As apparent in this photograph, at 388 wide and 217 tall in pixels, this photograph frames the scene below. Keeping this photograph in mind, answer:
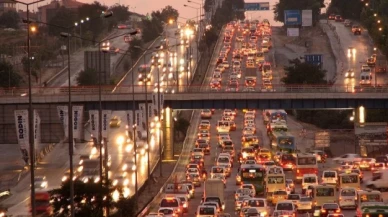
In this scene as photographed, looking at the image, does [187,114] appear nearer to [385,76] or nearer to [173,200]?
[385,76]

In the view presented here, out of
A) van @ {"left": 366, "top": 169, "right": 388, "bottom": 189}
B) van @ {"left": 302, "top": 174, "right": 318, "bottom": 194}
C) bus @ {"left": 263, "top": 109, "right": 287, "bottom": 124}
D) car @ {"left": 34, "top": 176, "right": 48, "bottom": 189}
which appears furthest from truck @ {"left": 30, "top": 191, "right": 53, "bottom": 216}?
bus @ {"left": 263, "top": 109, "right": 287, "bottom": 124}

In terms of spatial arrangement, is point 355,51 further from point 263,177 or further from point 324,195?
point 324,195

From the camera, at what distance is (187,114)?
125562 millimetres

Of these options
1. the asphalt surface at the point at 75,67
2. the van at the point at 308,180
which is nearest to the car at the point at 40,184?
the van at the point at 308,180

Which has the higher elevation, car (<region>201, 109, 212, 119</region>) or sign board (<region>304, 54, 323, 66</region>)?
sign board (<region>304, 54, 323, 66</region>)

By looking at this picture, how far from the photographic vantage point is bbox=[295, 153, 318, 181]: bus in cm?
7927

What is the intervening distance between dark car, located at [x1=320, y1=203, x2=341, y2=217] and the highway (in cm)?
7839

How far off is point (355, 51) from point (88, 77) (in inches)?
1638

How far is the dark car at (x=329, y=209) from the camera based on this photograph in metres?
57.7

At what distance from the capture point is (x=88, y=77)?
142 m

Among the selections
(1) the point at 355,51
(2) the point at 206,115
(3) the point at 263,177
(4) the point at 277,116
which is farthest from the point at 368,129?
(1) the point at 355,51

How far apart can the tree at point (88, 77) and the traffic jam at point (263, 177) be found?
18.1m

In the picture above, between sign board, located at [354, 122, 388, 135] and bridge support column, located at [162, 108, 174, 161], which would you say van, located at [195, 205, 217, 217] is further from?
sign board, located at [354, 122, 388, 135]

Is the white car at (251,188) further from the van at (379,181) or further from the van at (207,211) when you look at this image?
the van at (207,211)
